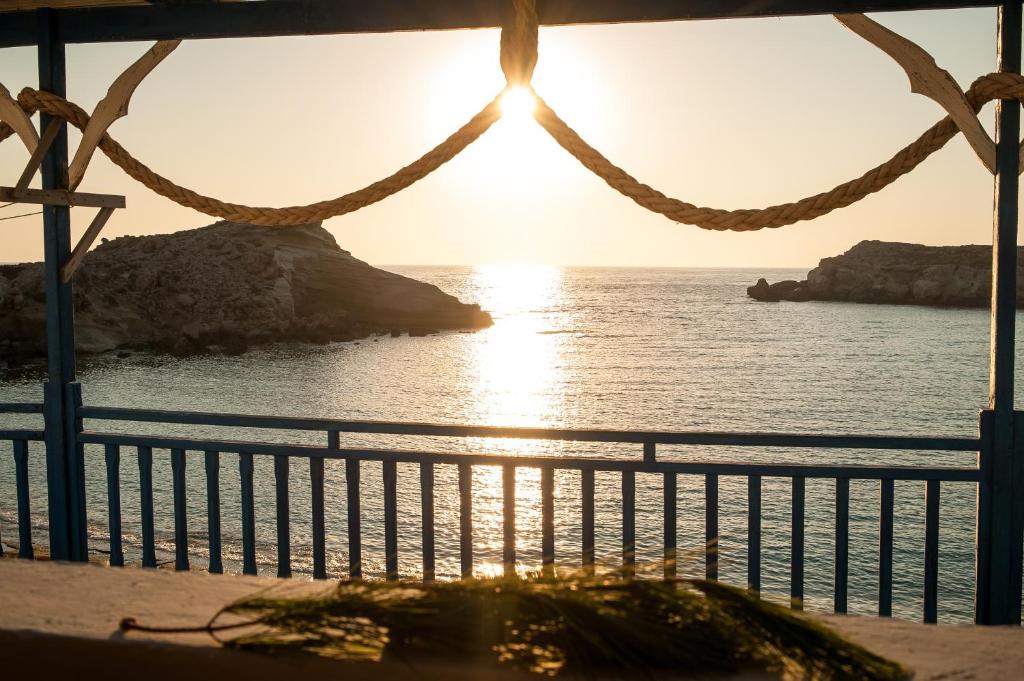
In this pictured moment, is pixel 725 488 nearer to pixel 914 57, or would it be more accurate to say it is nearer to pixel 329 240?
pixel 914 57

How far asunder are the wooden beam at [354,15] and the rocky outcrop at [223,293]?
5487 cm

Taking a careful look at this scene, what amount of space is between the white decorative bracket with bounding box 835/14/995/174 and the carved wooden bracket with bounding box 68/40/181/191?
386cm

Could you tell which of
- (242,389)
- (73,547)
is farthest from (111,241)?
(73,547)

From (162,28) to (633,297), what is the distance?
15723cm

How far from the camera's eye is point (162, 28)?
5.25 m

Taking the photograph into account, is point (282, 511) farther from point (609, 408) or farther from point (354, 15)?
point (609, 408)

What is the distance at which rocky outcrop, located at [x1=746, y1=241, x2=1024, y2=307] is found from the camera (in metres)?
113

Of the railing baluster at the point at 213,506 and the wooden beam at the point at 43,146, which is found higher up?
the wooden beam at the point at 43,146

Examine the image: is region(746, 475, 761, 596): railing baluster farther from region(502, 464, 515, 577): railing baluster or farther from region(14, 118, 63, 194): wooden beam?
region(14, 118, 63, 194): wooden beam

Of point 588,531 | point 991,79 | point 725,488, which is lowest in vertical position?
point 725,488

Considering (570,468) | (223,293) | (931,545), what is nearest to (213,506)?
(570,468)

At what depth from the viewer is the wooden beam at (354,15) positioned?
4.50m

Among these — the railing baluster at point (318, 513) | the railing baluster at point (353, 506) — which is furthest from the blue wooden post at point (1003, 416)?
the railing baluster at point (318, 513)

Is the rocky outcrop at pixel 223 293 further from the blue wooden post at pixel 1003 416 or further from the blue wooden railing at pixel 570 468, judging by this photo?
the blue wooden post at pixel 1003 416
